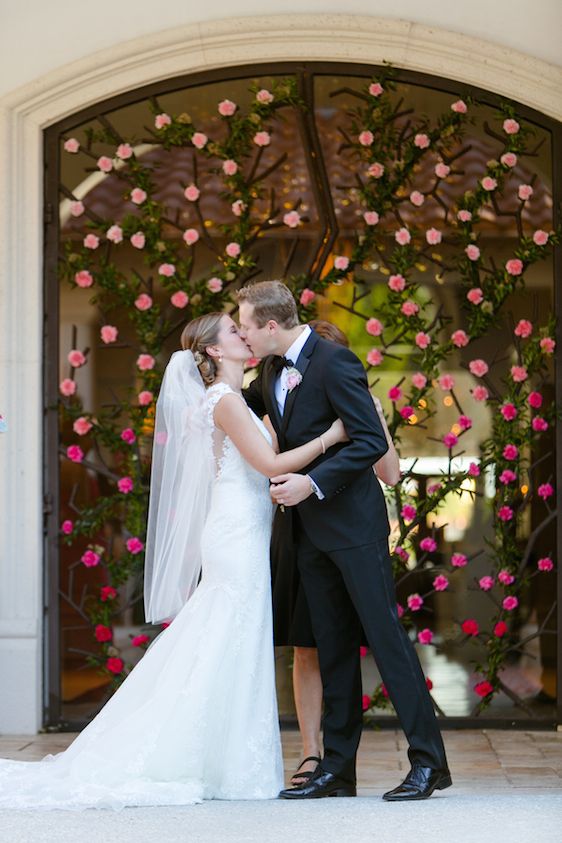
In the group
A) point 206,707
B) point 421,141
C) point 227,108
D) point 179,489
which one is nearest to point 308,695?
point 206,707

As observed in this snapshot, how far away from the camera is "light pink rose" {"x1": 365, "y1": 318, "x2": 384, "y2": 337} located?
6.34 m

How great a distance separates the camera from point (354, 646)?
4.55m

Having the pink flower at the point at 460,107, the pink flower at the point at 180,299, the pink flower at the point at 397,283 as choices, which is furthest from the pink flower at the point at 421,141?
the pink flower at the point at 180,299

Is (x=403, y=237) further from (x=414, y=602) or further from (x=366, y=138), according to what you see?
(x=414, y=602)

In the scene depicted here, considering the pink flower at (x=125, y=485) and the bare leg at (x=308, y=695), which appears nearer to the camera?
the bare leg at (x=308, y=695)

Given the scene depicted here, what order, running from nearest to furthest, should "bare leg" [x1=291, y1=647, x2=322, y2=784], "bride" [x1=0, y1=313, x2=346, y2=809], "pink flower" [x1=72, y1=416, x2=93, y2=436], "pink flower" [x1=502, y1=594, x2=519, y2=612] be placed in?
"bride" [x1=0, y1=313, x2=346, y2=809]
"bare leg" [x1=291, y1=647, x2=322, y2=784]
"pink flower" [x1=502, y1=594, x2=519, y2=612]
"pink flower" [x1=72, y1=416, x2=93, y2=436]

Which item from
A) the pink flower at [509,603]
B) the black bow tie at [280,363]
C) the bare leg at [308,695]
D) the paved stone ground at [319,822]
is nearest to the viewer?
the paved stone ground at [319,822]

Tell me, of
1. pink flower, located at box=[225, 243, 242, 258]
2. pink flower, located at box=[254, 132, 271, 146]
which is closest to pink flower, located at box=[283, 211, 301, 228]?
pink flower, located at box=[225, 243, 242, 258]

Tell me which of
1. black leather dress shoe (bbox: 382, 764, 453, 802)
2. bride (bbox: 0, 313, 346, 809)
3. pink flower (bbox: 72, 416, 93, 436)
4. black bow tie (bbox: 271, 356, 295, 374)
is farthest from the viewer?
pink flower (bbox: 72, 416, 93, 436)

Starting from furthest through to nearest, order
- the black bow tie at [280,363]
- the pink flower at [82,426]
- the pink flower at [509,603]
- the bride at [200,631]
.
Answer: the pink flower at [82,426] → the pink flower at [509,603] → the black bow tie at [280,363] → the bride at [200,631]

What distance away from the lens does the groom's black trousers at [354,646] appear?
4.31 metres

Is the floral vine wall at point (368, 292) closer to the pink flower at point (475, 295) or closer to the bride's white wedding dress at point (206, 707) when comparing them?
the pink flower at point (475, 295)

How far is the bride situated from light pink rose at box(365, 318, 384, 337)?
1.61 metres

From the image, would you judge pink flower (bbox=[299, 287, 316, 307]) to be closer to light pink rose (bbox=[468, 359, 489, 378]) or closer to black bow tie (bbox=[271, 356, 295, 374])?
light pink rose (bbox=[468, 359, 489, 378])
